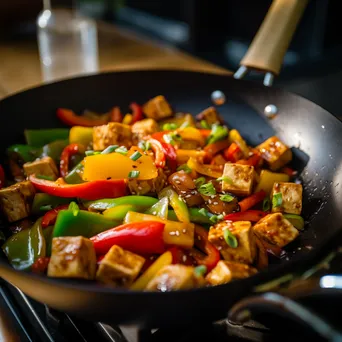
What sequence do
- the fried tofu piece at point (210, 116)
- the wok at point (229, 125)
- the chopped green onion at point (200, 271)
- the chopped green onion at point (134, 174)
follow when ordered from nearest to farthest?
the wok at point (229, 125), the chopped green onion at point (200, 271), the chopped green onion at point (134, 174), the fried tofu piece at point (210, 116)

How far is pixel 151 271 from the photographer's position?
109cm

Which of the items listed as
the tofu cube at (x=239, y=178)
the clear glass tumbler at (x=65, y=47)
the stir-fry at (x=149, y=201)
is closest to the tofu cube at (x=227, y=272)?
the stir-fry at (x=149, y=201)

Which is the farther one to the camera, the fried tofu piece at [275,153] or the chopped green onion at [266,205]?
the fried tofu piece at [275,153]

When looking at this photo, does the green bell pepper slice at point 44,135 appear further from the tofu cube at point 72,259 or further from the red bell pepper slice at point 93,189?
the tofu cube at point 72,259

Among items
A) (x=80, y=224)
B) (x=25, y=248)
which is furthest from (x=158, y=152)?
(x=25, y=248)

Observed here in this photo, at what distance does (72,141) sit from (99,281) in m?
0.69

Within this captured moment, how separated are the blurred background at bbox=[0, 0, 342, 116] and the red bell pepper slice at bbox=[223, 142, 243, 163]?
593 mm

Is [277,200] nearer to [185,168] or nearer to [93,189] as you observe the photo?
[185,168]

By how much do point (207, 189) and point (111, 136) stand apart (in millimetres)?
353

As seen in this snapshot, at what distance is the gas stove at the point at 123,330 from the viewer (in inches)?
43.4

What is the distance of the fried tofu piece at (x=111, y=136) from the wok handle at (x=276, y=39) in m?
0.46

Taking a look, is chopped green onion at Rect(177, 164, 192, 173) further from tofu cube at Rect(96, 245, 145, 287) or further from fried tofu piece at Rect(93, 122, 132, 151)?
tofu cube at Rect(96, 245, 145, 287)

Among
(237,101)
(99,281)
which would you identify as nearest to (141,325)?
(99,281)

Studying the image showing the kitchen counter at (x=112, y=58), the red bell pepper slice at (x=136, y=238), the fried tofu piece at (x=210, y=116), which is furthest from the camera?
the kitchen counter at (x=112, y=58)
